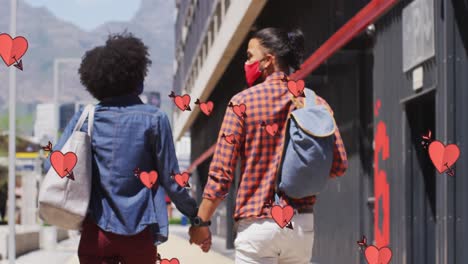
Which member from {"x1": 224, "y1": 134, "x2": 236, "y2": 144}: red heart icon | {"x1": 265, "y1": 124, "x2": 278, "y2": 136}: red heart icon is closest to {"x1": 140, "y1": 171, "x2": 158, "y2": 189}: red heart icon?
{"x1": 224, "y1": 134, "x2": 236, "y2": 144}: red heart icon

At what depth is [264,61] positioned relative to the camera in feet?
14.8

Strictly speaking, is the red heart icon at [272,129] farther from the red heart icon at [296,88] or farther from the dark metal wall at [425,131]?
the dark metal wall at [425,131]

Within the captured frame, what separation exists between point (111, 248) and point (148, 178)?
34 cm

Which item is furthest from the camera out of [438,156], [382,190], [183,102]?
[382,190]

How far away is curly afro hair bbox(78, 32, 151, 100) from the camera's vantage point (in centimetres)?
486

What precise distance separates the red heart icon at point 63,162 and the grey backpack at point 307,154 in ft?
2.96

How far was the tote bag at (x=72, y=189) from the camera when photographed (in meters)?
4.64

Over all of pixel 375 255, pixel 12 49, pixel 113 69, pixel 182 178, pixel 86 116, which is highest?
pixel 12 49

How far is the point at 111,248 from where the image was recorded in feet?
15.1

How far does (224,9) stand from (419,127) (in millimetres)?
14060

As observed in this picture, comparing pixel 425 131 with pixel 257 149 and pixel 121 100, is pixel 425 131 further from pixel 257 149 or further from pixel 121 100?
pixel 257 149

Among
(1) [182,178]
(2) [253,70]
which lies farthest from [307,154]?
(1) [182,178]

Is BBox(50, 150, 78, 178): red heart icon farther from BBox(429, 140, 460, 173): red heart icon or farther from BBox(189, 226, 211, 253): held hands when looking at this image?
BBox(429, 140, 460, 173): red heart icon

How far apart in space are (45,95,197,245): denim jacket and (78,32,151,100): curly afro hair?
6 cm
